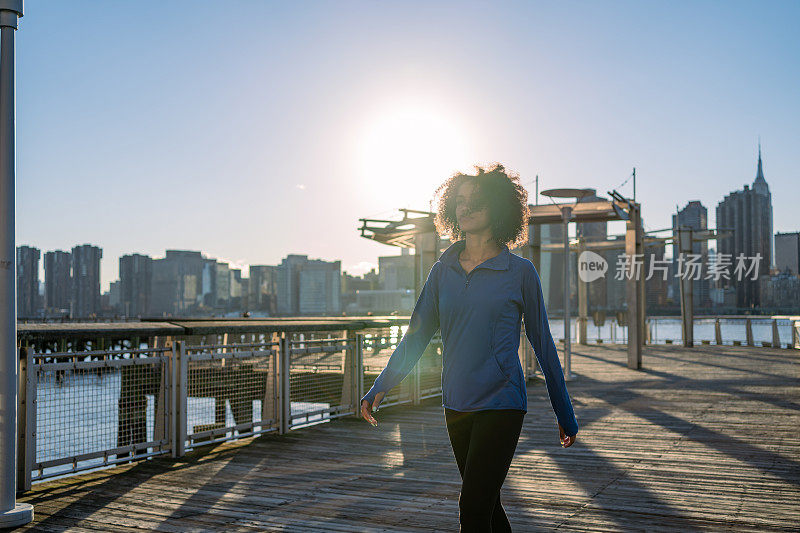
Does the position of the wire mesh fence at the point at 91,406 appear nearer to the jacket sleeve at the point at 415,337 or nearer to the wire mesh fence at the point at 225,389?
the wire mesh fence at the point at 225,389

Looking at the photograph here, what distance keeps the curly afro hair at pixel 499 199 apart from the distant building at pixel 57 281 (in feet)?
523

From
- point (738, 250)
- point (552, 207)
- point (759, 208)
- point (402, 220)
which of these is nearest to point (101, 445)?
point (552, 207)

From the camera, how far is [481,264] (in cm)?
247

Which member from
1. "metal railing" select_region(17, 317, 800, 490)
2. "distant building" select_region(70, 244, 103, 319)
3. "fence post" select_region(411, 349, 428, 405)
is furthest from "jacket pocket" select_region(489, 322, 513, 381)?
"distant building" select_region(70, 244, 103, 319)

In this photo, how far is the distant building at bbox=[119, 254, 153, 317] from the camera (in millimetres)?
143625

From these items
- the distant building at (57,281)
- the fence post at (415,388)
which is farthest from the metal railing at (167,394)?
the distant building at (57,281)

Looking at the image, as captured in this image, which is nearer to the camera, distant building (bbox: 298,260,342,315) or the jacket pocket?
the jacket pocket

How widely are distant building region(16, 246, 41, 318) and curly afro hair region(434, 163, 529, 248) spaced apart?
140446 millimetres

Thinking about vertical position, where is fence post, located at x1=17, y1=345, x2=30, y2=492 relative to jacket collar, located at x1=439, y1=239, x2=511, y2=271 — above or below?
below

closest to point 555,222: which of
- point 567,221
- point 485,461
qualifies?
point 567,221

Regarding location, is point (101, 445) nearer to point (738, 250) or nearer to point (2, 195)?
point (2, 195)

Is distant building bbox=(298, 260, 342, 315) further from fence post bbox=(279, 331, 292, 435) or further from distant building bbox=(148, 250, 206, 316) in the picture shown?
fence post bbox=(279, 331, 292, 435)

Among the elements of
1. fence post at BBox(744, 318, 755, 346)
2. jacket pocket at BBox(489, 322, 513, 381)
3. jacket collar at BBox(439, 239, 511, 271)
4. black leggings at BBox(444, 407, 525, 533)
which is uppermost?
jacket collar at BBox(439, 239, 511, 271)

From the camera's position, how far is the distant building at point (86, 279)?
477 ft
